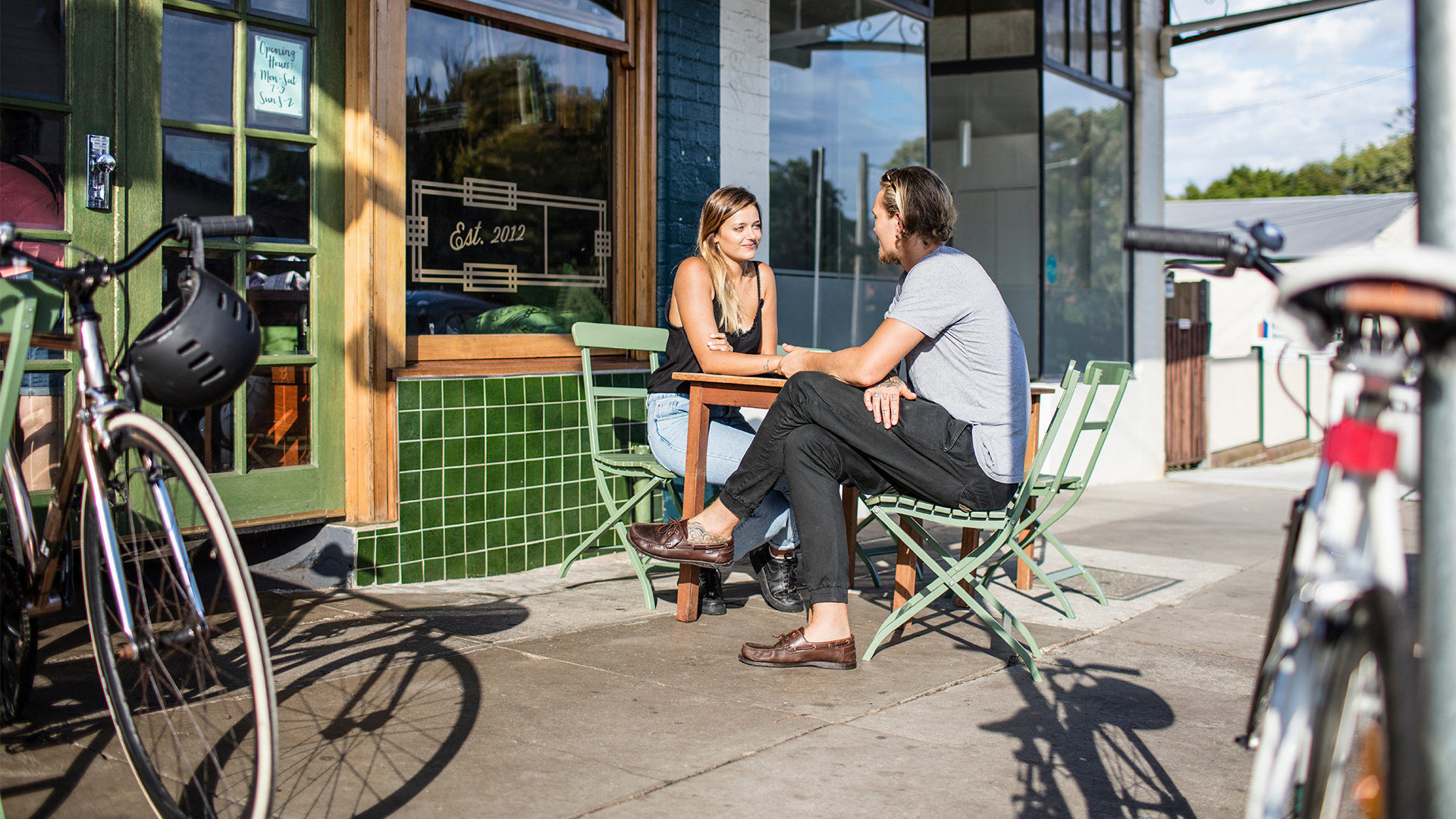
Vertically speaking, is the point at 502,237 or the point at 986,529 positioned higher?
the point at 502,237

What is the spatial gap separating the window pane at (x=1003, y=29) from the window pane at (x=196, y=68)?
6.34 meters

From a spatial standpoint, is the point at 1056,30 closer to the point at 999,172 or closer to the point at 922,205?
the point at 999,172

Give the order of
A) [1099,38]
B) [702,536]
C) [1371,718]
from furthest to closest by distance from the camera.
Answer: [1099,38] → [702,536] → [1371,718]

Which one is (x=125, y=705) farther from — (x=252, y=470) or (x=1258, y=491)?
(x=1258, y=491)

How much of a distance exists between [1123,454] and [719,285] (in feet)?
20.8

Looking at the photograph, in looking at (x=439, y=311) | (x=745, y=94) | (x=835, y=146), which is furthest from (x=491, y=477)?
(x=835, y=146)

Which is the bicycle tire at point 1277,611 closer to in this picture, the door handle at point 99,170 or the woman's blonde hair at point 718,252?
the woman's blonde hair at point 718,252

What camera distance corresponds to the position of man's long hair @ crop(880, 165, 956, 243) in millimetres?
3764

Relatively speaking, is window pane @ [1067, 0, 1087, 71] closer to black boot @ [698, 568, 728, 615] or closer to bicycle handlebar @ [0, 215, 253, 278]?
black boot @ [698, 568, 728, 615]

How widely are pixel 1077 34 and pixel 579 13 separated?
17.6ft

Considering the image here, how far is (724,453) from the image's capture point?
13.8 feet

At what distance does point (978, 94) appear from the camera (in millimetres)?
9656

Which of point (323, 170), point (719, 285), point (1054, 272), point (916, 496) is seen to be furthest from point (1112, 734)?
point (1054, 272)

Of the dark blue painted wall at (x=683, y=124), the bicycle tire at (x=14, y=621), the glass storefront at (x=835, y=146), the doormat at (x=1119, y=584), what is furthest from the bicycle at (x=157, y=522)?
the glass storefront at (x=835, y=146)
